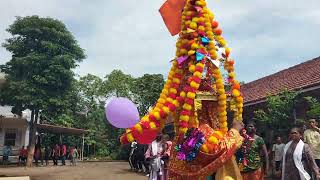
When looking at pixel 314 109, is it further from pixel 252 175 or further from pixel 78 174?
Result: pixel 78 174

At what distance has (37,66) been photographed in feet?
86.7

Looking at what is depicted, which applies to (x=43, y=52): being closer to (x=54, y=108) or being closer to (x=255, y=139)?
(x=54, y=108)

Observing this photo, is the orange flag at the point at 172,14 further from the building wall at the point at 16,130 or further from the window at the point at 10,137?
the window at the point at 10,137

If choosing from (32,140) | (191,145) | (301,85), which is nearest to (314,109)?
(301,85)

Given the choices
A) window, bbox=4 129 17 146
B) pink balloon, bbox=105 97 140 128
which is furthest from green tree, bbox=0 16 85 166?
pink balloon, bbox=105 97 140 128

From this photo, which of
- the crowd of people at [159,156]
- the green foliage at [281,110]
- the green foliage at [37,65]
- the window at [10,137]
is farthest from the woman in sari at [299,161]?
the window at [10,137]

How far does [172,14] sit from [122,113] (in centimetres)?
186

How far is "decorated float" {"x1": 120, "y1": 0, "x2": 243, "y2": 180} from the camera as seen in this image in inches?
187

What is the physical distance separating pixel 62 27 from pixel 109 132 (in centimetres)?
1506

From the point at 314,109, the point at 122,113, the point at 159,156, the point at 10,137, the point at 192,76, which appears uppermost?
the point at 10,137

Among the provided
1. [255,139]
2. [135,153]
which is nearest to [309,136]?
[255,139]

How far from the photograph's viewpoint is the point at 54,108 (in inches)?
1077

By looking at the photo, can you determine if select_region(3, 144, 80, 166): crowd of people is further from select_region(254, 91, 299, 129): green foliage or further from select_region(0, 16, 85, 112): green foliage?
select_region(254, 91, 299, 129): green foliage

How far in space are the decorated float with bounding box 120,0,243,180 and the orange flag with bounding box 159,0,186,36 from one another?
0.05 feet
